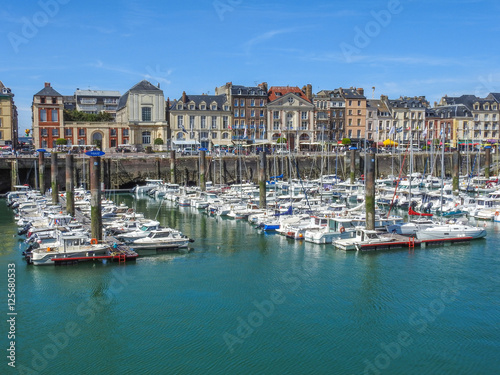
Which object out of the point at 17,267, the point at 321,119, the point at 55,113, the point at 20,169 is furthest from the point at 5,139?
the point at 17,267

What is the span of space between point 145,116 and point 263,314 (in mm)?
76057

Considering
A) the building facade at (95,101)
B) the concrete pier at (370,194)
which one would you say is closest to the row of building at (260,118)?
the building facade at (95,101)

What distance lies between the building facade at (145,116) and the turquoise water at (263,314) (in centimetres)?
5936

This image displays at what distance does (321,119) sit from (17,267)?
83.3 m

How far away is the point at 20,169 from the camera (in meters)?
75.1

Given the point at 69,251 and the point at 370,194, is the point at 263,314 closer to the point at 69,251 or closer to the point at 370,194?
the point at 69,251

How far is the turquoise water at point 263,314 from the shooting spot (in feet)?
75.5

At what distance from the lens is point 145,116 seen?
98812 mm

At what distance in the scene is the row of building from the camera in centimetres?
9600

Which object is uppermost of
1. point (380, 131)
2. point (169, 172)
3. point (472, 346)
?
point (380, 131)

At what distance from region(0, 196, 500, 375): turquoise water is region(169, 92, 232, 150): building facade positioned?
6350 cm

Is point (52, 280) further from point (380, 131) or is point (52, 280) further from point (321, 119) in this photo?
point (380, 131)

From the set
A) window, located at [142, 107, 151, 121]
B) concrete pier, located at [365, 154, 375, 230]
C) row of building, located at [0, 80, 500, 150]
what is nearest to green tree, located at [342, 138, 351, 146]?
row of building, located at [0, 80, 500, 150]

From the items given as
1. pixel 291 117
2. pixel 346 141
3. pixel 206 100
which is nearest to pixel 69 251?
pixel 206 100
